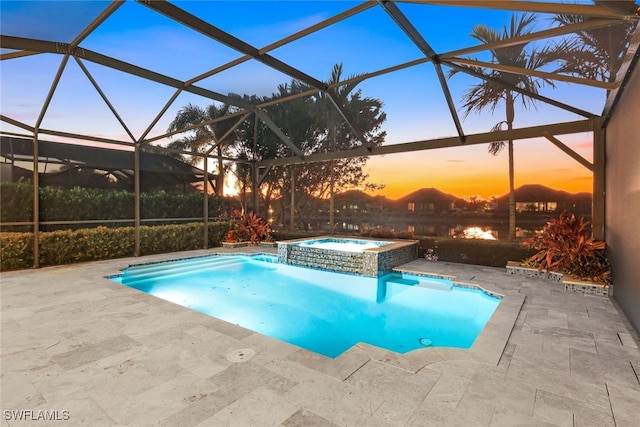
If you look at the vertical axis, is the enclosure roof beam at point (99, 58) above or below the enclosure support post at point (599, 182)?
above

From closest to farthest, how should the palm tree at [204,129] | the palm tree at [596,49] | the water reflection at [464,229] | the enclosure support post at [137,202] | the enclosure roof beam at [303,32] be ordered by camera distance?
1. the palm tree at [596,49]
2. the enclosure roof beam at [303,32]
3. the enclosure support post at [137,202]
4. the water reflection at [464,229]
5. the palm tree at [204,129]

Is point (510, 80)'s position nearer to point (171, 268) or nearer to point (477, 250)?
point (477, 250)

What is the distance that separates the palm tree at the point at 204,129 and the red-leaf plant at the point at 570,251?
39.7 feet

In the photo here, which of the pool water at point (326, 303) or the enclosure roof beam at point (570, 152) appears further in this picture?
the enclosure roof beam at point (570, 152)

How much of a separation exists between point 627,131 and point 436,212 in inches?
424

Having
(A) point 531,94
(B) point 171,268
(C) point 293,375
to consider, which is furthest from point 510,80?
(B) point 171,268

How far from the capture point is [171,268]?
Answer: 8500mm

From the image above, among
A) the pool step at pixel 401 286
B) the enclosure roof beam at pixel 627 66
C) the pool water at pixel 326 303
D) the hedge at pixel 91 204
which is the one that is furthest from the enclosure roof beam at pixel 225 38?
the hedge at pixel 91 204

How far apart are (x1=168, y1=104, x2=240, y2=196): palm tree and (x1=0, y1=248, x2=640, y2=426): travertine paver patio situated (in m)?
11.0

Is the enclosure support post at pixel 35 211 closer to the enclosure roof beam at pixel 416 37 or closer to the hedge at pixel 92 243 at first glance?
the hedge at pixel 92 243

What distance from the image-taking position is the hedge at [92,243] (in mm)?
7113

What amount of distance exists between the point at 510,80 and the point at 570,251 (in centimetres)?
451

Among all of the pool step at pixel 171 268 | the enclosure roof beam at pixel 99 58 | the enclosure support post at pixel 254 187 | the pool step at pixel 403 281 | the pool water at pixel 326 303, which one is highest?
the enclosure roof beam at pixel 99 58

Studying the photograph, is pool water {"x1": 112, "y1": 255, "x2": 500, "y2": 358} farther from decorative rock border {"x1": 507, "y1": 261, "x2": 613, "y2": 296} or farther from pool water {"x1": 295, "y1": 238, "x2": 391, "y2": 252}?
decorative rock border {"x1": 507, "y1": 261, "x2": 613, "y2": 296}
